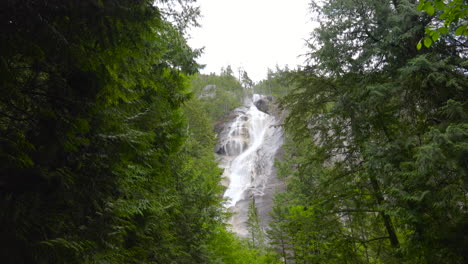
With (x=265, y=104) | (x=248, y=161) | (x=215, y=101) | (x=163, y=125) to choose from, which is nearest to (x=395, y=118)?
(x=163, y=125)

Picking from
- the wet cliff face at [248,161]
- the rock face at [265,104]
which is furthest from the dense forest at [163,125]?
the rock face at [265,104]

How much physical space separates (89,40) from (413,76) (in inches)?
267

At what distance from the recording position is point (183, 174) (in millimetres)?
9727

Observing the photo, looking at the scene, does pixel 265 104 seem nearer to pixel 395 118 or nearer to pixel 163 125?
pixel 395 118

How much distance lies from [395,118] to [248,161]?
1213 inches

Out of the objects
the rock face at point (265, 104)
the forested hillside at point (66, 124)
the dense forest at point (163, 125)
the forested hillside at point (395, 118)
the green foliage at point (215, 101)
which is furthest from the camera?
the rock face at point (265, 104)

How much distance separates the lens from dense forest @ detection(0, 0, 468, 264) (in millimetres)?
2256

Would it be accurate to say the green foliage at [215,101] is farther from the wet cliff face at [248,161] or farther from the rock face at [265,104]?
the rock face at [265,104]

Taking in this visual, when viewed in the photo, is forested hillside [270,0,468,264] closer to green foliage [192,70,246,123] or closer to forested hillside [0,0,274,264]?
forested hillside [0,0,274,264]

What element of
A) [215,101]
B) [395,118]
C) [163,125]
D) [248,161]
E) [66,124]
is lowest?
[66,124]

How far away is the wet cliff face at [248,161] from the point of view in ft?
94.4

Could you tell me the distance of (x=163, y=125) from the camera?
5648mm

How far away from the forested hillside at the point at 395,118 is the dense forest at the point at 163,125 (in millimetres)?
36

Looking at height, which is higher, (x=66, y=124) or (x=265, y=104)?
(x=265, y=104)
